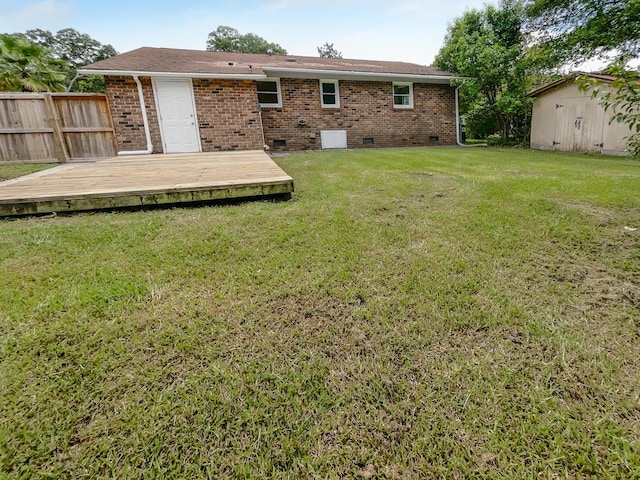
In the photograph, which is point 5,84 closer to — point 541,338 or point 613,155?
point 541,338

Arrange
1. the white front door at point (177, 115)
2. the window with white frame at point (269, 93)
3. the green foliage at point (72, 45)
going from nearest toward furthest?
1. the white front door at point (177, 115)
2. the window with white frame at point (269, 93)
3. the green foliage at point (72, 45)

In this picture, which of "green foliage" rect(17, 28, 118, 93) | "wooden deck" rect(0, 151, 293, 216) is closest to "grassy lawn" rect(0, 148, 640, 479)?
"wooden deck" rect(0, 151, 293, 216)

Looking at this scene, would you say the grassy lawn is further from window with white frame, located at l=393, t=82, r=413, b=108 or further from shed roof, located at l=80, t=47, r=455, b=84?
window with white frame, located at l=393, t=82, r=413, b=108

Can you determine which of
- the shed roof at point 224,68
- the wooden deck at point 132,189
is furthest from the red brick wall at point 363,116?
the wooden deck at point 132,189

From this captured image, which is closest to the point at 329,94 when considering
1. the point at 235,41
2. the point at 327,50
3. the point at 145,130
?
the point at 145,130

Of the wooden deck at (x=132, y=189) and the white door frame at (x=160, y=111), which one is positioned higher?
the white door frame at (x=160, y=111)

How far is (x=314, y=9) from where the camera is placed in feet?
55.5

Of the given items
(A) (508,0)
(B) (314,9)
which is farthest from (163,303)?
(B) (314,9)

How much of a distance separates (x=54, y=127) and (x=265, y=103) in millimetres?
5810

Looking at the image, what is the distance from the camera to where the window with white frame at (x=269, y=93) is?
10492 mm

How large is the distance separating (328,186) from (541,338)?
3.50 metres

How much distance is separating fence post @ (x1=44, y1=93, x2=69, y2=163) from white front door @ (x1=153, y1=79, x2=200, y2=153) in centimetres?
228

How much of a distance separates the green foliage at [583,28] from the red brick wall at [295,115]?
4.38 m

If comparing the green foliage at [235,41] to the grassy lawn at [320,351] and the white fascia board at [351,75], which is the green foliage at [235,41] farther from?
the grassy lawn at [320,351]
